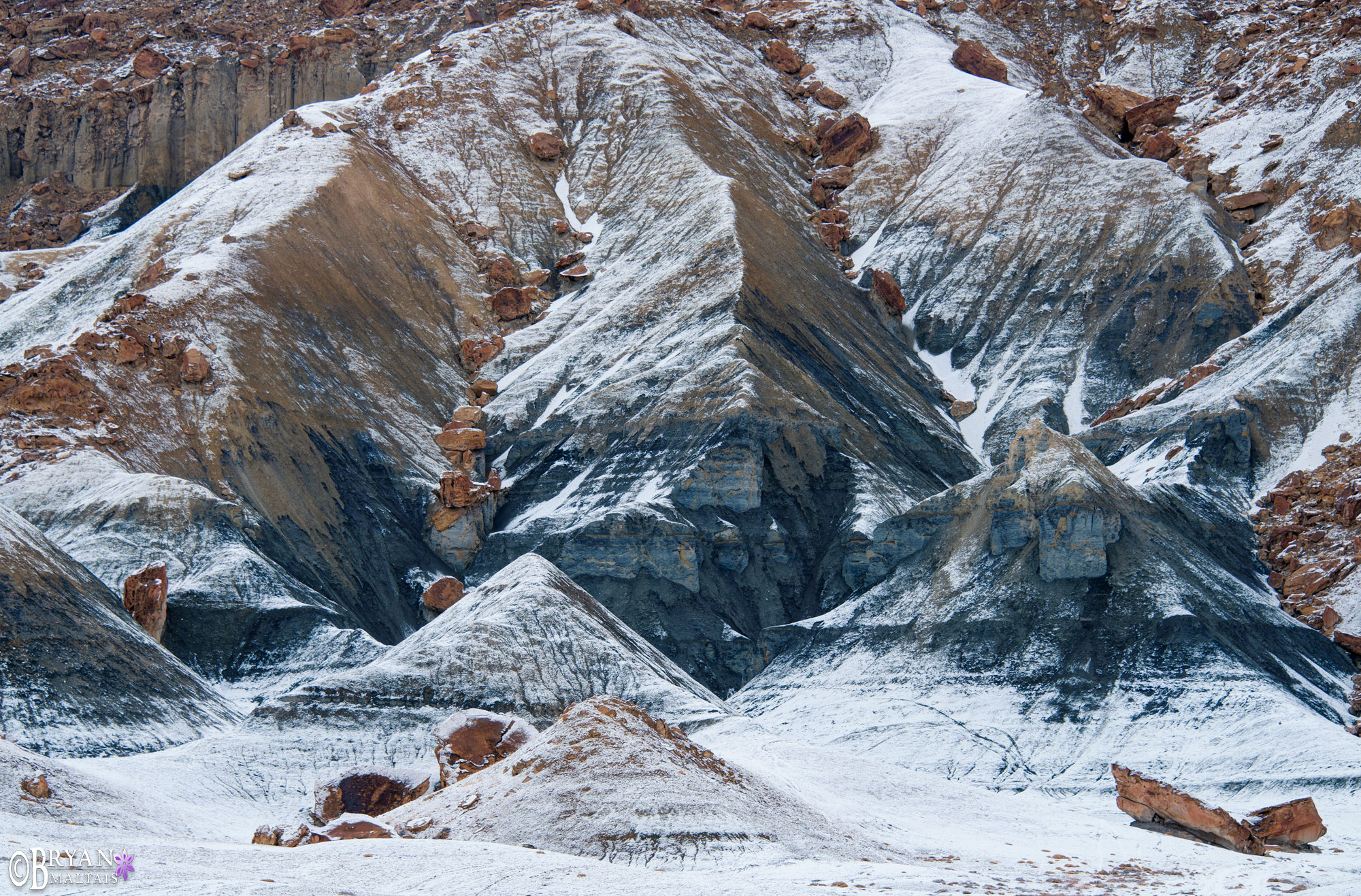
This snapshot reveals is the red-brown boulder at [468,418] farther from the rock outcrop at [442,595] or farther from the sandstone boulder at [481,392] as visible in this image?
the rock outcrop at [442,595]

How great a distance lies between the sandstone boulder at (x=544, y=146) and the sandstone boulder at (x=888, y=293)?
26138 millimetres

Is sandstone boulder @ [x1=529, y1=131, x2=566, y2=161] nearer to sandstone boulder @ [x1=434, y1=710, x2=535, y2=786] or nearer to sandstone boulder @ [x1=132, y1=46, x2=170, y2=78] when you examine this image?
sandstone boulder @ [x1=132, y1=46, x2=170, y2=78]

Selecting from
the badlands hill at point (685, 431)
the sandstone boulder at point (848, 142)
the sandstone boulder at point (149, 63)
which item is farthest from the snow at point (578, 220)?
the sandstone boulder at point (149, 63)

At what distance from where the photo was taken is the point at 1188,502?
5744 cm

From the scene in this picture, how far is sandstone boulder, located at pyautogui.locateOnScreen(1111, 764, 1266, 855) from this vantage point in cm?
3153

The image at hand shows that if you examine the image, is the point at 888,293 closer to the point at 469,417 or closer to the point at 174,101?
the point at 469,417

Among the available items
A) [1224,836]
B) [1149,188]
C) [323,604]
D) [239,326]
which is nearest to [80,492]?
[323,604]

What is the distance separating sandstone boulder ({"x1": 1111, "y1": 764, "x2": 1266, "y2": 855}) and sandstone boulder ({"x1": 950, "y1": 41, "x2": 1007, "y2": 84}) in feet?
295

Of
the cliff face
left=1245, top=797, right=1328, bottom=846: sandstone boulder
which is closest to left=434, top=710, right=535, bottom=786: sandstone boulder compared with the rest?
the cliff face

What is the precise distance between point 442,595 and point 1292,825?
36886 millimetres

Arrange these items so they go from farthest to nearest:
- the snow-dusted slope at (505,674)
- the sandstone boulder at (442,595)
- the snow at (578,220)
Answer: the snow at (578,220) < the sandstone boulder at (442,595) < the snow-dusted slope at (505,674)

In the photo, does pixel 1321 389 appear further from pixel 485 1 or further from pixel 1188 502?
pixel 485 1

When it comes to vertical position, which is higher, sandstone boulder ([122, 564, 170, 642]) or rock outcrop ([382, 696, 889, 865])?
rock outcrop ([382, 696, 889, 865])

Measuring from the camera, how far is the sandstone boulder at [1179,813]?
31.5m
